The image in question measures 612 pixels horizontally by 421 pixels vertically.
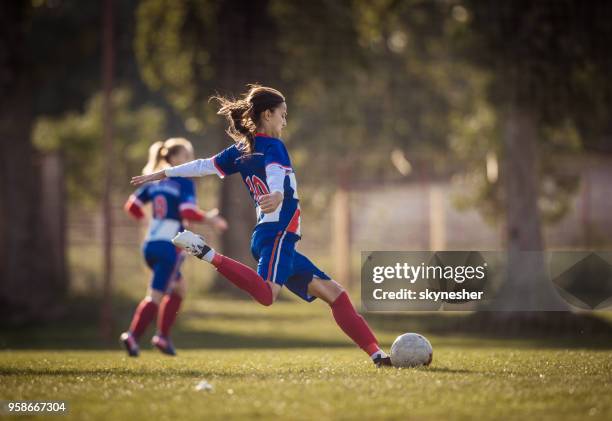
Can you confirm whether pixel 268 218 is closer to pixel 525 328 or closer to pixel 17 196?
pixel 525 328

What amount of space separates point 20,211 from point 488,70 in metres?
9.27

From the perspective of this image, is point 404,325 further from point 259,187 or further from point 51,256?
point 259,187

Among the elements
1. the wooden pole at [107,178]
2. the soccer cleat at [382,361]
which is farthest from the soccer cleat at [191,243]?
the wooden pole at [107,178]

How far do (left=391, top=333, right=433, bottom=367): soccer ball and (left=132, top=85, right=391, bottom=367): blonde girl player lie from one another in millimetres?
136

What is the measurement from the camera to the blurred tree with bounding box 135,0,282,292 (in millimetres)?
20516

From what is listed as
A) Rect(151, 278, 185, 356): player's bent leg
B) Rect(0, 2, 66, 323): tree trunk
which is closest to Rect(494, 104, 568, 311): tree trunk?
Rect(151, 278, 185, 356): player's bent leg

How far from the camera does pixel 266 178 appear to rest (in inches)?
285

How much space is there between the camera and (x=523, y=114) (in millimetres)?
16609

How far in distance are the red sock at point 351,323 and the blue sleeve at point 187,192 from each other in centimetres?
342

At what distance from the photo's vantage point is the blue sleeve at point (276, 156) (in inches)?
282

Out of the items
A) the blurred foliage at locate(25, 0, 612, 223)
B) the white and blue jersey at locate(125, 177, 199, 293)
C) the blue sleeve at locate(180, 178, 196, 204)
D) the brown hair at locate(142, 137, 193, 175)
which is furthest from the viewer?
the blurred foliage at locate(25, 0, 612, 223)

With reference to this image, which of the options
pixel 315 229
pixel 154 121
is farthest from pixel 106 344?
pixel 154 121

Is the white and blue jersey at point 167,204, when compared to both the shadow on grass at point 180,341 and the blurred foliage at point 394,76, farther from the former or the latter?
the blurred foliage at point 394,76

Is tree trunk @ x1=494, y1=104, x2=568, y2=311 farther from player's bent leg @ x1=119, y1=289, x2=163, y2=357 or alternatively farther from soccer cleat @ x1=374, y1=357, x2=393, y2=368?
soccer cleat @ x1=374, y1=357, x2=393, y2=368
